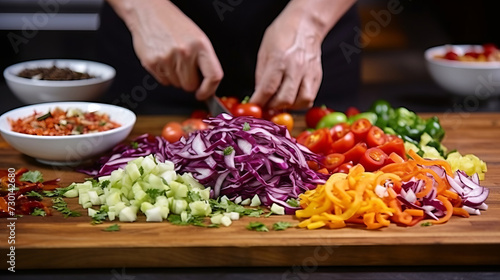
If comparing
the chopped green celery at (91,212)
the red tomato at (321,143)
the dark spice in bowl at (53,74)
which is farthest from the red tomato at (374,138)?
the dark spice in bowl at (53,74)

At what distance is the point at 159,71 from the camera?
3213 millimetres

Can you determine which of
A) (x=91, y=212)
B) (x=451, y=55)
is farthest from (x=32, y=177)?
(x=451, y=55)

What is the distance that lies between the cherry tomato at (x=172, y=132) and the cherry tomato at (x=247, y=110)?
10.3 inches

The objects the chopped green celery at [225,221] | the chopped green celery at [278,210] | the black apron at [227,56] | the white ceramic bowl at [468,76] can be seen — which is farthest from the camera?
the white ceramic bowl at [468,76]

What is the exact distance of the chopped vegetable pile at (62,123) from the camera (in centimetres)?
283

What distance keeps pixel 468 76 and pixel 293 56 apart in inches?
61.1

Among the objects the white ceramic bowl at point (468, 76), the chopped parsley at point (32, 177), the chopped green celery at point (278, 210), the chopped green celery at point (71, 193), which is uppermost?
the chopped green celery at point (278, 210)

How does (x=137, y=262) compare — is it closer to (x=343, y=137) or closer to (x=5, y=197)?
(x=5, y=197)

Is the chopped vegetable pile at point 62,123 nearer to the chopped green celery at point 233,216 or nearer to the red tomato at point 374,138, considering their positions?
the chopped green celery at point 233,216

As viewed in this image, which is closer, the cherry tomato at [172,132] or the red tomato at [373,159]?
the red tomato at [373,159]

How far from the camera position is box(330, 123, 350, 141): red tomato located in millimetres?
2961

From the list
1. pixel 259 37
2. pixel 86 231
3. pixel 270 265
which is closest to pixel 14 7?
pixel 259 37

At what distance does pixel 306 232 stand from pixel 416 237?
0.33 meters

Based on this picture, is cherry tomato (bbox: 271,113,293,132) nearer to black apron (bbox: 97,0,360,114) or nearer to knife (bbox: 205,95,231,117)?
knife (bbox: 205,95,231,117)
